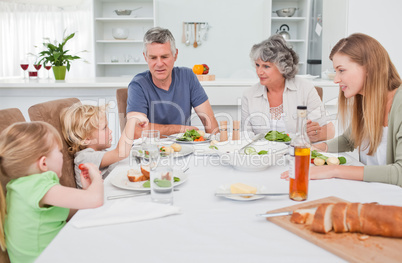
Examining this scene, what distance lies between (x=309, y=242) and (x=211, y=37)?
19.3ft

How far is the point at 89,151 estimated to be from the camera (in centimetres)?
161

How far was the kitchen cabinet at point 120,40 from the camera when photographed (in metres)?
5.96

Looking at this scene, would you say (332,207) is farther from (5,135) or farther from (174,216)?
(5,135)

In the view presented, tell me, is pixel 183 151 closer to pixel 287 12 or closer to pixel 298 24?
pixel 287 12

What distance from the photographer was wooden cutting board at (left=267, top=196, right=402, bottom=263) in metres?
0.70

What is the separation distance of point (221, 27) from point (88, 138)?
511 centimetres

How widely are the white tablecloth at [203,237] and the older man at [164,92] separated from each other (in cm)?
123

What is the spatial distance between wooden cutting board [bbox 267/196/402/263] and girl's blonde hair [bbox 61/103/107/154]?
1.03 m

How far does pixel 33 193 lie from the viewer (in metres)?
1.03

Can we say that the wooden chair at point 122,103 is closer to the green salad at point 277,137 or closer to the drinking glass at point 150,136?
the drinking glass at point 150,136

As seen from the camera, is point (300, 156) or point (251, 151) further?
point (251, 151)

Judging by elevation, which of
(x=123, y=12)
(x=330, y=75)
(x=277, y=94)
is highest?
(x=123, y=12)

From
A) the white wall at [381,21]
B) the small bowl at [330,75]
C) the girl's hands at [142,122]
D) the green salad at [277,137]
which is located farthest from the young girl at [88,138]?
the white wall at [381,21]

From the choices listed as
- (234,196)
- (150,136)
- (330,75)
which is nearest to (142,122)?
(150,136)
